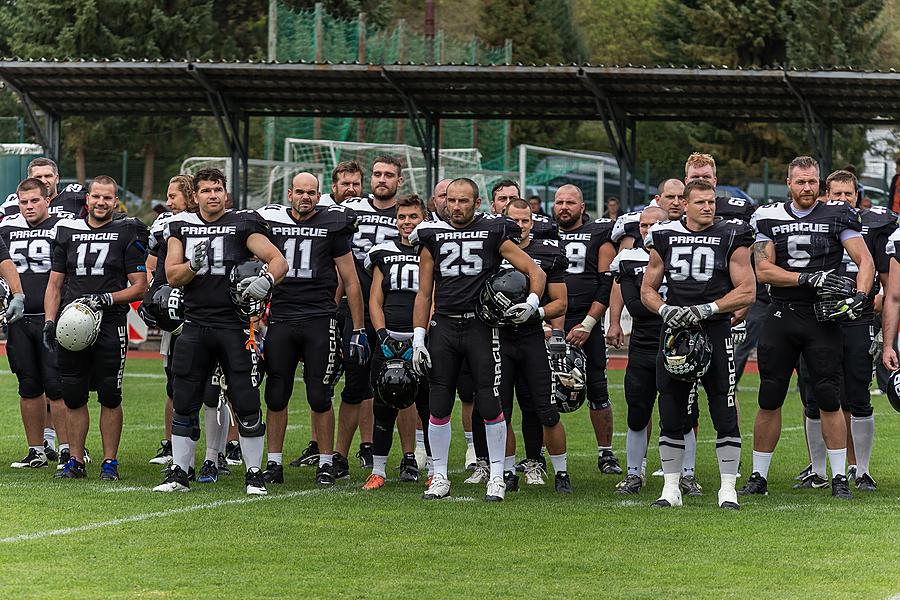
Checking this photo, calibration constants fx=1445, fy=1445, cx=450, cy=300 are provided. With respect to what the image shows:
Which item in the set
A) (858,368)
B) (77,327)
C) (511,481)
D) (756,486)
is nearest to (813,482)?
(756,486)

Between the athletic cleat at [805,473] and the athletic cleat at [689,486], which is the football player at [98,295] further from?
the athletic cleat at [805,473]

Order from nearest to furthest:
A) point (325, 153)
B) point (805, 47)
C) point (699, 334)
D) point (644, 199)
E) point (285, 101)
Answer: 1. point (699, 334)
2. point (285, 101)
3. point (644, 199)
4. point (325, 153)
5. point (805, 47)

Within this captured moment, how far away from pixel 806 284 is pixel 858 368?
708 millimetres

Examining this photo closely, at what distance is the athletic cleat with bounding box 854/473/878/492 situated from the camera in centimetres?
891

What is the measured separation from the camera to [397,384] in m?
8.71

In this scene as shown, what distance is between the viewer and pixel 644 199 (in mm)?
24469

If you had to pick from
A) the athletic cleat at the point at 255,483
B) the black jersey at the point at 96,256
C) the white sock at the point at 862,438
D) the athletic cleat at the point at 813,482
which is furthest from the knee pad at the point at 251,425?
the white sock at the point at 862,438

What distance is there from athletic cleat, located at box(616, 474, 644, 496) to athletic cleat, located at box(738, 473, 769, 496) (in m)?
0.61

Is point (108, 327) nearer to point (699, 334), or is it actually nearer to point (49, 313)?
point (49, 313)

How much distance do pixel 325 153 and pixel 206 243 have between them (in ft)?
65.0

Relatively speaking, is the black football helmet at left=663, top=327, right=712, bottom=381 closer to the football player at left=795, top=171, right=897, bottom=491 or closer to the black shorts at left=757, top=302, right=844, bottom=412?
the black shorts at left=757, top=302, right=844, bottom=412

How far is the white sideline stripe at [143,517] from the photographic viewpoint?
7164 mm

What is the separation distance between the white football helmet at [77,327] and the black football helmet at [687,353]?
139 inches

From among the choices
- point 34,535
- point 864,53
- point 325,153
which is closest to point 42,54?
point 325,153
